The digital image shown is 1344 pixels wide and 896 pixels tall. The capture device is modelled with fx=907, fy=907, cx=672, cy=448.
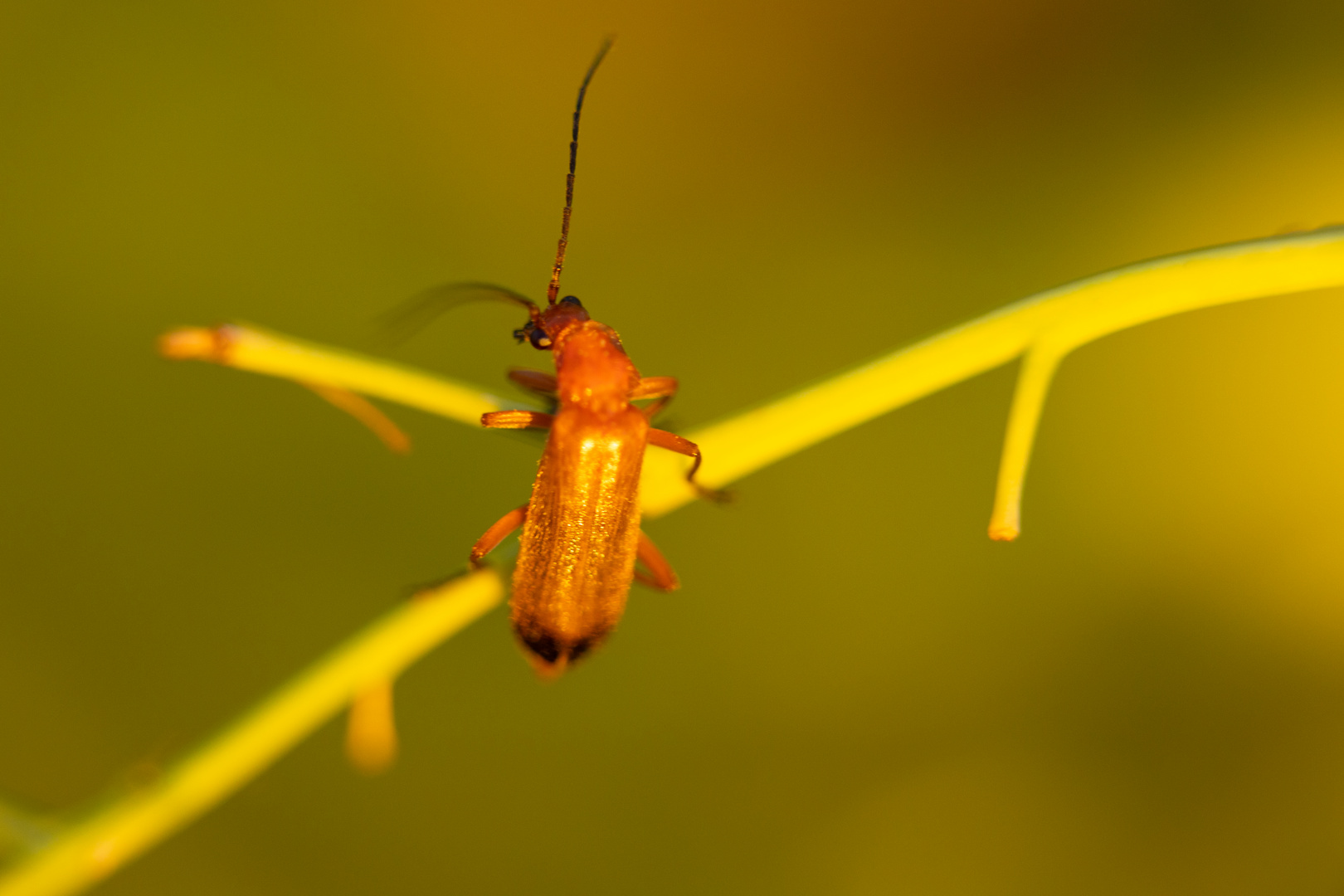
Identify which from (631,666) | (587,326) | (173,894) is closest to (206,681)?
(173,894)

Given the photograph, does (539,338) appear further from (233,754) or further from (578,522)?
(233,754)

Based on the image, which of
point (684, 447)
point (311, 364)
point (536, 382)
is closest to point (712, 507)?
point (536, 382)

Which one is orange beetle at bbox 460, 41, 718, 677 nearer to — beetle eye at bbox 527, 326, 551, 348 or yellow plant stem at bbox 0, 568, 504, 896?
beetle eye at bbox 527, 326, 551, 348

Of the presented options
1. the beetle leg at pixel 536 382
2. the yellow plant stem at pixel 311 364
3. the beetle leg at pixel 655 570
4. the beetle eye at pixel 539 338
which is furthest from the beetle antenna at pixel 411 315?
the yellow plant stem at pixel 311 364

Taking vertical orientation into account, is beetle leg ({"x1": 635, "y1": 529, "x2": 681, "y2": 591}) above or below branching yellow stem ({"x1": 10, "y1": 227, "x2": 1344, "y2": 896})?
above

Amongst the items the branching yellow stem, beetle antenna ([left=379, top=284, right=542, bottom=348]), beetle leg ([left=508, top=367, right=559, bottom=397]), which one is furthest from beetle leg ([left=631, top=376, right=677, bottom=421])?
beetle antenna ([left=379, top=284, right=542, bottom=348])

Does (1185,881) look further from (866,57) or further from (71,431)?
(71,431)
